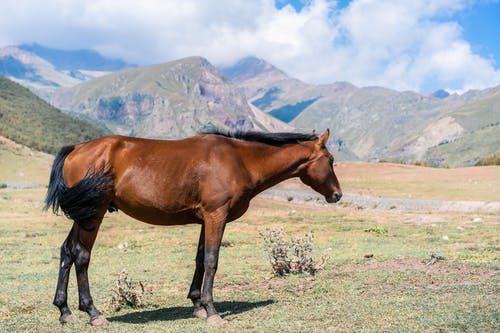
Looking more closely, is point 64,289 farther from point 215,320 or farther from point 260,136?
point 260,136

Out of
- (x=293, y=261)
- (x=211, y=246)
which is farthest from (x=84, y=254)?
(x=293, y=261)

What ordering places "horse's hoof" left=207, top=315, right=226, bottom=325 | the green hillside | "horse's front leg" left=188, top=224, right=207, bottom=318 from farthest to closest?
the green hillside
"horse's front leg" left=188, top=224, right=207, bottom=318
"horse's hoof" left=207, top=315, right=226, bottom=325

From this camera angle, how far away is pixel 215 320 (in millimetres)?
8328

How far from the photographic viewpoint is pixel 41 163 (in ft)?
266

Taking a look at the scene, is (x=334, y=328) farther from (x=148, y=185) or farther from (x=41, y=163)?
(x=41, y=163)

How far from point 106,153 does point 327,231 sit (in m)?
17.0

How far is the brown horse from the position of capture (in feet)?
28.1

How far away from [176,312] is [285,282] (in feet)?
10.6

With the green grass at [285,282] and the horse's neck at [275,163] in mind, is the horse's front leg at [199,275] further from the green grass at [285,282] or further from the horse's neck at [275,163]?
the horse's neck at [275,163]

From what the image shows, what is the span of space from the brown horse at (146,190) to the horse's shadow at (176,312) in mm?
455

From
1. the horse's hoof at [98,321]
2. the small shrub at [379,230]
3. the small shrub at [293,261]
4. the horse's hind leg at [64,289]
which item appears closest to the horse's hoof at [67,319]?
the horse's hind leg at [64,289]

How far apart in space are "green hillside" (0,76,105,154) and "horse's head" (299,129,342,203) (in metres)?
102

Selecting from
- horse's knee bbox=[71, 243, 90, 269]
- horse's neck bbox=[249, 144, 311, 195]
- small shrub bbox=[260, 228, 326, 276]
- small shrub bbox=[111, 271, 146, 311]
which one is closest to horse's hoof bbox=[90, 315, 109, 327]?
horse's knee bbox=[71, 243, 90, 269]

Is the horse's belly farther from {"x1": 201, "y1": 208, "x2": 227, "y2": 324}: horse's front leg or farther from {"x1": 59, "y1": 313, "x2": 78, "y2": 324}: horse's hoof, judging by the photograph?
{"x1": 59, "y1": 313, "x2": 78, "y2": 324}: horse's hoof
